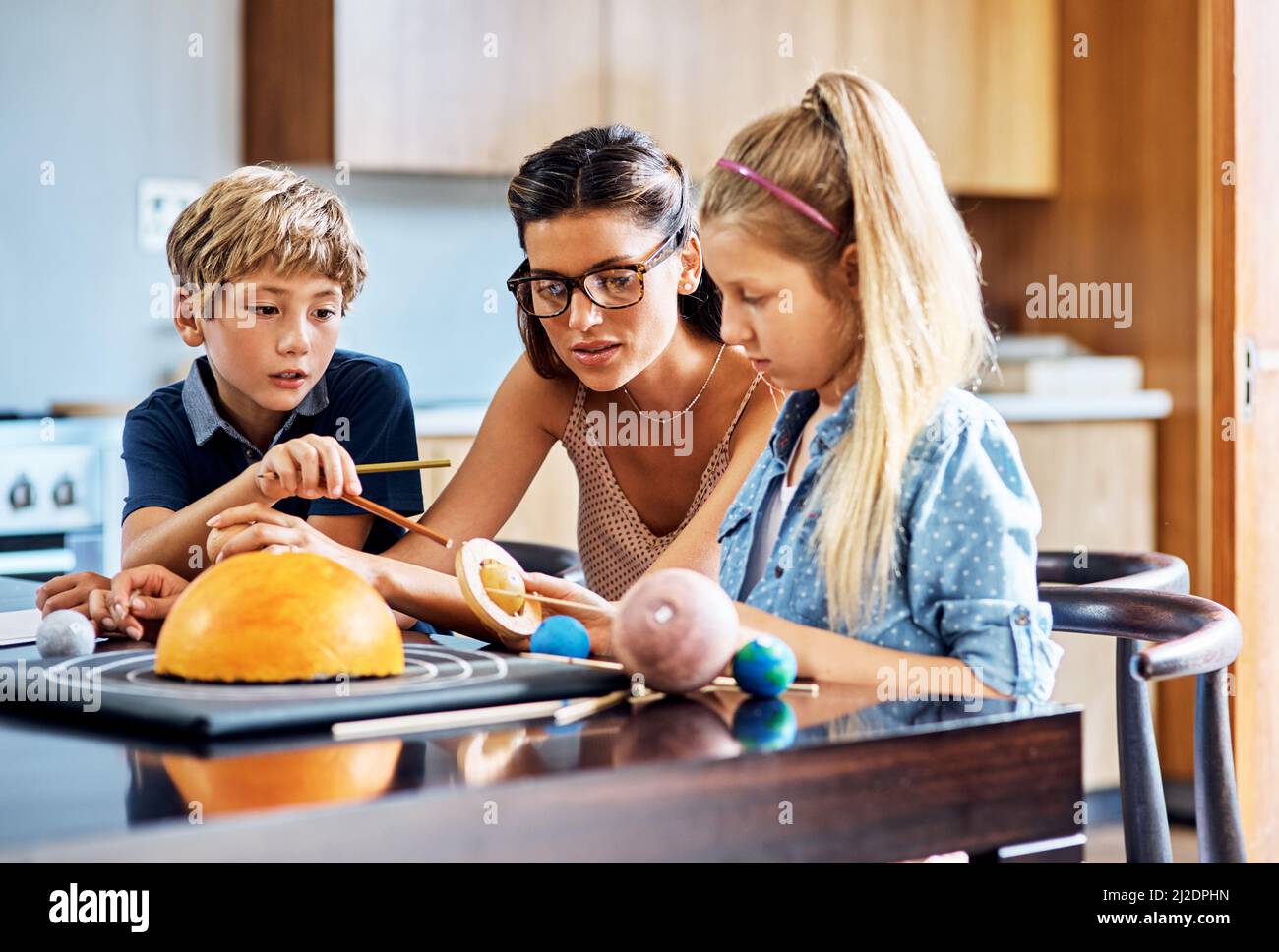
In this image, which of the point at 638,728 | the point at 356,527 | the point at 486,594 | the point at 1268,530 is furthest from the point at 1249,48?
the point at 638,728

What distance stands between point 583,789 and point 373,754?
12 cm

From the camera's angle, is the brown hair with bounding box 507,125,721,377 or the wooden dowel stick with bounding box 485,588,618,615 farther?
the brown hair with bounding box 507,125,721,377

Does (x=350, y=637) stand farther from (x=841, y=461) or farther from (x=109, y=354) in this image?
(x=109, y=354)

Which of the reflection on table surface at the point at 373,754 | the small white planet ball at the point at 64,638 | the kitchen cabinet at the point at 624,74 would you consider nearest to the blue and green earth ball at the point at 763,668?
the reflection on table surface at the point at 373,754

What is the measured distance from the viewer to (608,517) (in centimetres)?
190

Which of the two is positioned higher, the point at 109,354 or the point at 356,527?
the point at 109,354

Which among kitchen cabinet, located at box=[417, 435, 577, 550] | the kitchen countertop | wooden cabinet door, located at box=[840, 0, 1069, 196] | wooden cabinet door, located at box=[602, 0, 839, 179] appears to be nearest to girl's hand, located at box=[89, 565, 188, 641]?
kitchen cabinet, located at box=[417, 435, 577, 550]

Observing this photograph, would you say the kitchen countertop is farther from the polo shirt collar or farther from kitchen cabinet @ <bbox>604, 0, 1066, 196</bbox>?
the polo shirt collar

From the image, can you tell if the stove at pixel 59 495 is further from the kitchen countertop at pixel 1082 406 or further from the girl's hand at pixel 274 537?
the kitchen countertop at pixel 1082 406

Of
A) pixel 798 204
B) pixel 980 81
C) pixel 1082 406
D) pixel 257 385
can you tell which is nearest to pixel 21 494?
pixel 257 385

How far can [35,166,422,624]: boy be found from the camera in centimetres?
159

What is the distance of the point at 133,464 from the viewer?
172cm

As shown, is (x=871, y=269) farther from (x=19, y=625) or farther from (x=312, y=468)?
(x=19, y=625)

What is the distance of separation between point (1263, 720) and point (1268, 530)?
0.36m
